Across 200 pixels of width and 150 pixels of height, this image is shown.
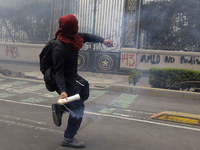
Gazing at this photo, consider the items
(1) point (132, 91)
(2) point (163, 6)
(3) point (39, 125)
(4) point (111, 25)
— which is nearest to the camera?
(3) point (39, 125)

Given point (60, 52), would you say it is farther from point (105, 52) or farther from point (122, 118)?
point (105, 52)

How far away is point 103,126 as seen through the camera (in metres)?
4.03

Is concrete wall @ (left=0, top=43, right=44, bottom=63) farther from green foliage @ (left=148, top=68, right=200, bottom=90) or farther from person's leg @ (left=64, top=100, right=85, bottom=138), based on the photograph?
person's leg @ (left=64, top=100, right=85, bottom=138)

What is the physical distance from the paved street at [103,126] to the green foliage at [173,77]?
116cm

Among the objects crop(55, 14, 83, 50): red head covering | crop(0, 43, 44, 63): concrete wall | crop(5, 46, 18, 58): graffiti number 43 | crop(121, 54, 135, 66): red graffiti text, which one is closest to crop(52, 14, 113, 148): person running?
crop(55, 14, 83, 50): red head covering

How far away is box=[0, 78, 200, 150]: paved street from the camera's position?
10.7ft

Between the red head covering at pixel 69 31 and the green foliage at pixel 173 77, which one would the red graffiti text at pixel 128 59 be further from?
the red head covering at pixel 69 31

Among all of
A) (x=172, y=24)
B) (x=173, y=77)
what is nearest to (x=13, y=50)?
(x=172, y=24)

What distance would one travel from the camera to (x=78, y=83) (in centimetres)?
312

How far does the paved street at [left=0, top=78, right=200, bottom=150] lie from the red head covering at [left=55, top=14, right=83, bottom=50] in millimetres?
1405

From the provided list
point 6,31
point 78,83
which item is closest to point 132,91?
point 78,83

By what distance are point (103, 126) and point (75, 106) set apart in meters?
1.20

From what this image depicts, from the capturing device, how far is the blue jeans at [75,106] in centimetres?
302

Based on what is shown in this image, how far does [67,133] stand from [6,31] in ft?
44.5
